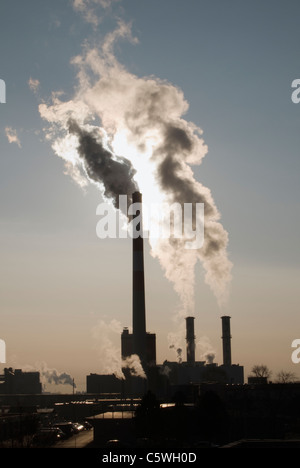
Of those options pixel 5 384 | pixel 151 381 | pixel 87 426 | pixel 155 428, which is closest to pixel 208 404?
Answer: pixel 155 428

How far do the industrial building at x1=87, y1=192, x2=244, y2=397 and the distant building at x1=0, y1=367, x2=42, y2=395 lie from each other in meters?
18.1

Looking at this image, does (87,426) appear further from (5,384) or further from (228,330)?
(5,384)

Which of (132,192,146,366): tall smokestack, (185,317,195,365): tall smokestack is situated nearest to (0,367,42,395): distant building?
(185,317,195,365): tall smokestack

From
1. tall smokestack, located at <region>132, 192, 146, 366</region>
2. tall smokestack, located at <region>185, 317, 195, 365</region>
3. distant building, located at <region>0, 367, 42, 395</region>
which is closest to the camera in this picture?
tall smokestack, located at <region>132, 192, 146, 366</region>

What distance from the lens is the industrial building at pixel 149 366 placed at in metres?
73.9

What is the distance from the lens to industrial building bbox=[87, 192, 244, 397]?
242 feet

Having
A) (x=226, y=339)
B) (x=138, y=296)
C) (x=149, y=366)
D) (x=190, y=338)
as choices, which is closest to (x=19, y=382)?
(x=190, y=338)

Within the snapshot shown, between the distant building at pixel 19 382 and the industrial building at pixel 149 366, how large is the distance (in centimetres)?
1808

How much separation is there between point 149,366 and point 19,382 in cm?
5828

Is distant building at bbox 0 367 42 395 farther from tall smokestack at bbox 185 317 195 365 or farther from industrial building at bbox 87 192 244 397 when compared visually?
tall smokestack at bbox 185 317 195 365

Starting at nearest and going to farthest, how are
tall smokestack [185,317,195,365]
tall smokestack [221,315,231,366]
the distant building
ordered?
tall smokestack [221,315,231,366]
tall smokestack [185,317,195,365]
the distant building

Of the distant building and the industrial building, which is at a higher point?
the industrial building

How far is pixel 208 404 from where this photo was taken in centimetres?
5044

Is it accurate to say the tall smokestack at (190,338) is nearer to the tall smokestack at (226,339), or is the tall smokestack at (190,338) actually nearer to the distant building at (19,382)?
the tall smokestack at (226,339)
